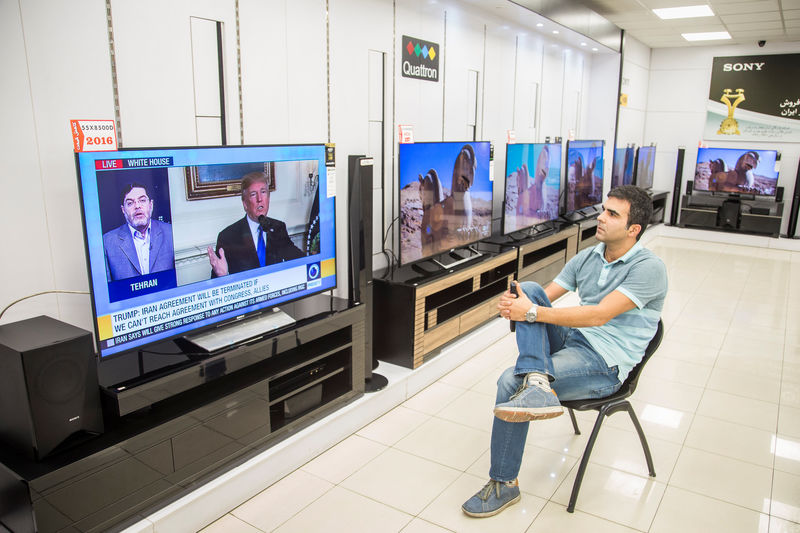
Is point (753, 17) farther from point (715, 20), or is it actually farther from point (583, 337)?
point (583, 337)

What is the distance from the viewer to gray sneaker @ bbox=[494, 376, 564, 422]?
7.18ft

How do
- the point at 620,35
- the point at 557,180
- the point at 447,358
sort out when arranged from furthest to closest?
1. the point at 620,35
2. the point at 557,180
3. the point at 447,358

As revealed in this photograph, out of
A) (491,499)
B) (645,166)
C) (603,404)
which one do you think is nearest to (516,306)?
(603,404)

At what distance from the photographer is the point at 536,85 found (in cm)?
585

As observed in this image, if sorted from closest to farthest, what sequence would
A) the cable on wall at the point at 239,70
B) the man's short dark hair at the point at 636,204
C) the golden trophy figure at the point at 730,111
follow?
the man's short dark hair at the point at 636,204
the cable on wall at the point at 239,70
the golden trophy figure at the point at 730,111

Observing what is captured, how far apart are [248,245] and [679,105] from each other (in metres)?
9.03

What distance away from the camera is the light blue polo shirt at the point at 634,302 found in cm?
235

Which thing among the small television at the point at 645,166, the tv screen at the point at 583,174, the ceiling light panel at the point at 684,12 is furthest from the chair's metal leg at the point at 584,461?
the small television at the point at 645,166

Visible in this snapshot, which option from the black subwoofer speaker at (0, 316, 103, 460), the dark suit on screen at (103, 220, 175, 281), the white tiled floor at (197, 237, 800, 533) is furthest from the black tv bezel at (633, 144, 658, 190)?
the black subwoofer speaker at (0, 316, 103, 460)

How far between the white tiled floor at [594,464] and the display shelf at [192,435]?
269 mm

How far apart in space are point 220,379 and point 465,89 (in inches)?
124

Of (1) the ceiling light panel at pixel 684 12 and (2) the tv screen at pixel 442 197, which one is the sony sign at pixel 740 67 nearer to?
(1) the ceiling light panel at pixel 684 12

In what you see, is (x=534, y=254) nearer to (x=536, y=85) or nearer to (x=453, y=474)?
(x=536, y=85)

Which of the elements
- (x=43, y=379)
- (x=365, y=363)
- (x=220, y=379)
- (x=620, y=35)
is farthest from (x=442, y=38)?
(x=620, y=35)
